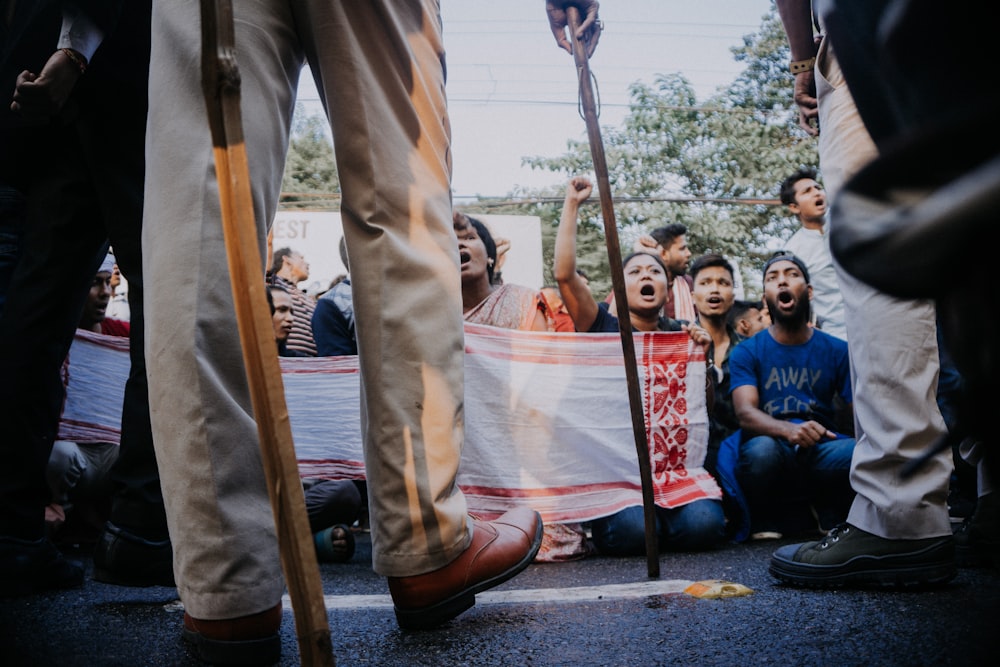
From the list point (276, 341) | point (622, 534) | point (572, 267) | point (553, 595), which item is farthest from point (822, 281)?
point (276, 341)

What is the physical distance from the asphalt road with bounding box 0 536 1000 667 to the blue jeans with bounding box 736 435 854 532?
4.62 ft

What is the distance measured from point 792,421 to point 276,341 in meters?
2.64

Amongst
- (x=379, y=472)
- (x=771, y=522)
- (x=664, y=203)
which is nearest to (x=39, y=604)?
(x=379, y=472)

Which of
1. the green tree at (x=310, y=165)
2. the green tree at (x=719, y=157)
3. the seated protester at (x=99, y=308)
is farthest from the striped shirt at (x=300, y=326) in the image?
the green tree at (x=310, y=165)

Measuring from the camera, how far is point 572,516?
346 centimetres

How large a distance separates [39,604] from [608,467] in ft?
7.67

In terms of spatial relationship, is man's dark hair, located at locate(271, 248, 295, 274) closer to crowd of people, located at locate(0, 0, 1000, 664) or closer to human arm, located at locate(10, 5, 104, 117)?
crowd of people, located at locate(0, 0, 1000, 664)

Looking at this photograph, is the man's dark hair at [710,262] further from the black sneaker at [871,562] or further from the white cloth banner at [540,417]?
the black sneaker at [871,562]

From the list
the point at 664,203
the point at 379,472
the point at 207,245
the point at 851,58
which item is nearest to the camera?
the point at 851,58

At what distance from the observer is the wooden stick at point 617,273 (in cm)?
263

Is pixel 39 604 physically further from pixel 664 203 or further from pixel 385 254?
pixel 664 203

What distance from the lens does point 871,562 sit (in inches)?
74.4

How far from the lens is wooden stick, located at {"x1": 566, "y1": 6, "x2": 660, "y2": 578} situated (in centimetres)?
263

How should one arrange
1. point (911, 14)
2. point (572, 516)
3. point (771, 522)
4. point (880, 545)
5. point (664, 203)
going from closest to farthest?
1. point (911, 14)
2. point (880, 545)
3. point (572, 516)
4. point (771, 522)
5. point (664, 203)
